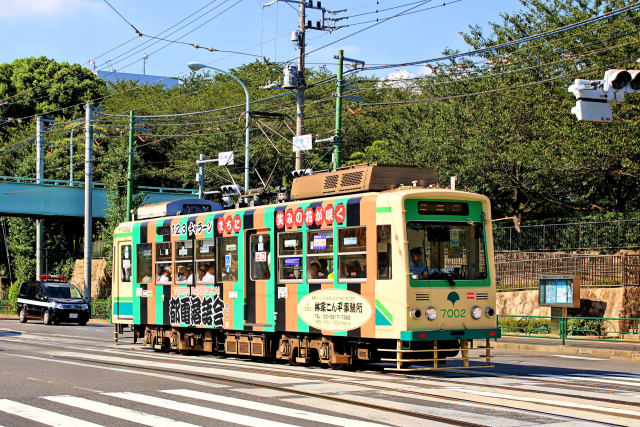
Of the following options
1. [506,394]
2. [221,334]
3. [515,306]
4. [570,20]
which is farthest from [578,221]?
[506,394]

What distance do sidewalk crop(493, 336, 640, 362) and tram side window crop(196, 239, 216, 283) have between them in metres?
9.14

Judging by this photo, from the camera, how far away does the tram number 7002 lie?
1471 centimetres

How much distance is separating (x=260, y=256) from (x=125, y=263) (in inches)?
246

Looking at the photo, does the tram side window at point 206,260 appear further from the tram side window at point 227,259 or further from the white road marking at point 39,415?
the white road marking at point 39,415

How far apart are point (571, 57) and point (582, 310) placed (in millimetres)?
10371

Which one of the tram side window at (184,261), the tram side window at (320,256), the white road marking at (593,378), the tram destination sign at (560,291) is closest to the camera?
the white road marking at (593,378)

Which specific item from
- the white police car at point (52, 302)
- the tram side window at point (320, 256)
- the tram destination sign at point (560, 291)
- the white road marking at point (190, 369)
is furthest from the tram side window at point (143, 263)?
the white police car at point (52, 302)

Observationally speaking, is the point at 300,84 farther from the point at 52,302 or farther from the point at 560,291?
the point at 52,302

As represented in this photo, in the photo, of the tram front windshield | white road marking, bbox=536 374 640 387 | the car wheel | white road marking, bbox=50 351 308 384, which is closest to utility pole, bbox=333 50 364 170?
white road marking, bbox=50 351 308 384

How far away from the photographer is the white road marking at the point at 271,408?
31.5 feet

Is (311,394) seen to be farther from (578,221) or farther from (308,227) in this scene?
(578,221)

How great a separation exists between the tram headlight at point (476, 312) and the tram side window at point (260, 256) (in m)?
4.43

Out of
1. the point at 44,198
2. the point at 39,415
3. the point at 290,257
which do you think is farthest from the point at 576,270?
the point at 44,198

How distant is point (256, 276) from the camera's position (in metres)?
17.9
